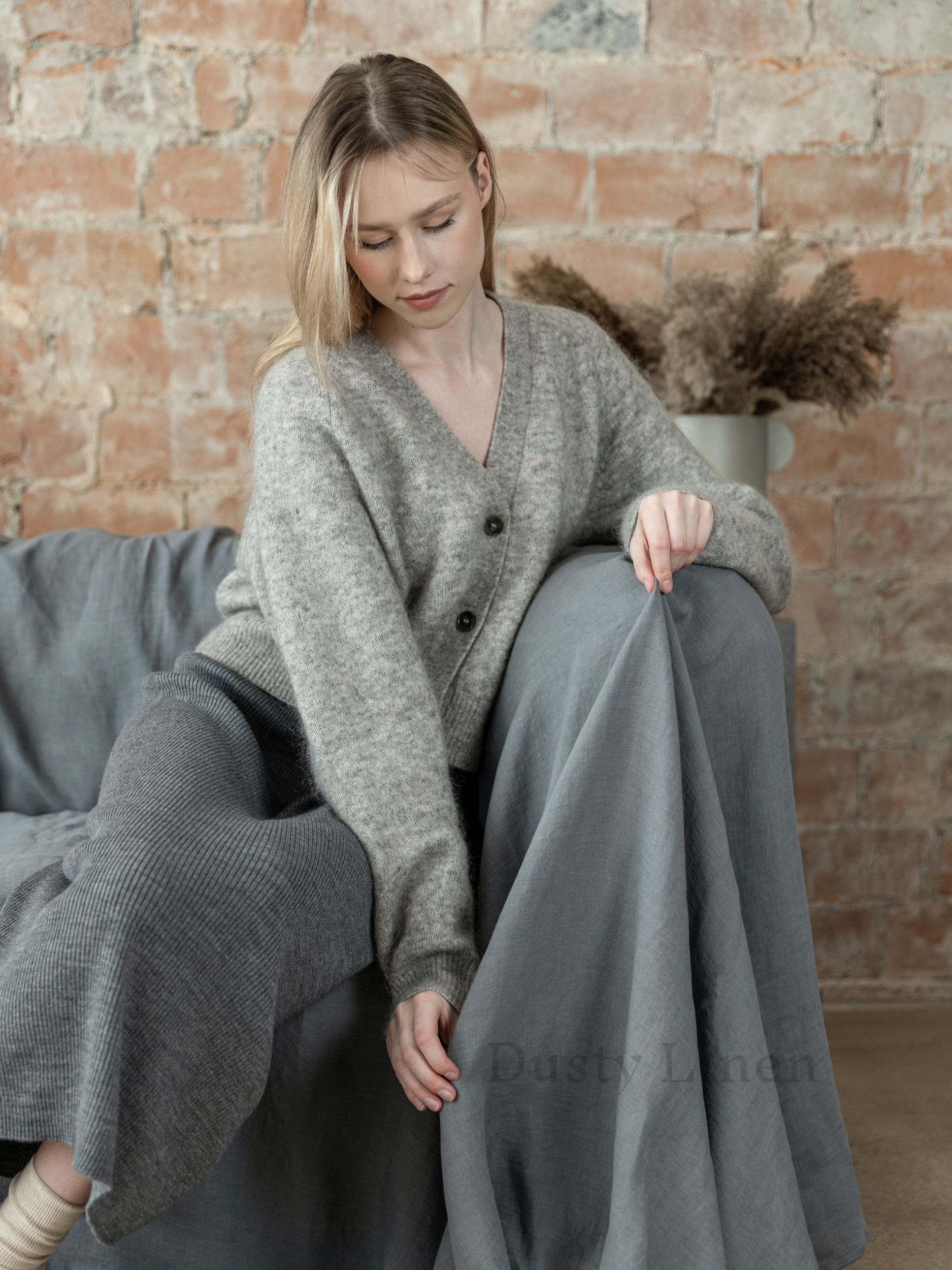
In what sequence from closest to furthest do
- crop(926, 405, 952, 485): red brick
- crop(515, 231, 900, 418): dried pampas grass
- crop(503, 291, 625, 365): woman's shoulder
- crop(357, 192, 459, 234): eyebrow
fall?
crop(357, 192, 459, 234): eyebrow, crop(503, 291, 625, 365): woman's shoulder, crop(515, 231, 900, 418): dried pampas grass, crop(926, 405, 952, 485): red brick

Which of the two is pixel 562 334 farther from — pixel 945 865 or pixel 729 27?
pixel 945 865

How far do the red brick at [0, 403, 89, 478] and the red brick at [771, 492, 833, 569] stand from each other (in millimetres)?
1167

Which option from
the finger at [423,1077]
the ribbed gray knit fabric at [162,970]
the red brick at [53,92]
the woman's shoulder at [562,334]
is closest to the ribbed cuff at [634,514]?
the woman's shoulder at [562,334]

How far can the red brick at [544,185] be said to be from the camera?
1801 mm

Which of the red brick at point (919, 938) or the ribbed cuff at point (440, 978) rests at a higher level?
the ribbed cuff at point (440, 978)

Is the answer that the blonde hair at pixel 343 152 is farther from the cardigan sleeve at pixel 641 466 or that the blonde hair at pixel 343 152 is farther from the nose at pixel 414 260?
the cardigan sleeve at pixel 641 466

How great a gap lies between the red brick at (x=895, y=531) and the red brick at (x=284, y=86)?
1.10 metres

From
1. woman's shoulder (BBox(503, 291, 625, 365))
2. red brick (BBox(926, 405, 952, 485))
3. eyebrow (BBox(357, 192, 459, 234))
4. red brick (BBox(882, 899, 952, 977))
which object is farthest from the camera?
red brick (BBox(882, 899, 952, 977))

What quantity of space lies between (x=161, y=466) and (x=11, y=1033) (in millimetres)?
1260

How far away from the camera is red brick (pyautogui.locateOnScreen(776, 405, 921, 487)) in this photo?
1865 mm

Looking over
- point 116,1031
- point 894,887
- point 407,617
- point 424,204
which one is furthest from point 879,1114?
point 424,204

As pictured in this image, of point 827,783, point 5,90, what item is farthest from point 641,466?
point 5,90

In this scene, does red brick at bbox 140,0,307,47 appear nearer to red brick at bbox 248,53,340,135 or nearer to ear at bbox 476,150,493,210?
red brick at bbox 248,53,340,135

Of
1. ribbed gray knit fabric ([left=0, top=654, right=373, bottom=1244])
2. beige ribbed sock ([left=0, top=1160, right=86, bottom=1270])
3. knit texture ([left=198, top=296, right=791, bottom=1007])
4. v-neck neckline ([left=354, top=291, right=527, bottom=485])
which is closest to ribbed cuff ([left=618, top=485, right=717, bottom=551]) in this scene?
knit texture ([left=198, top=296, right=791, bottom=1007])
